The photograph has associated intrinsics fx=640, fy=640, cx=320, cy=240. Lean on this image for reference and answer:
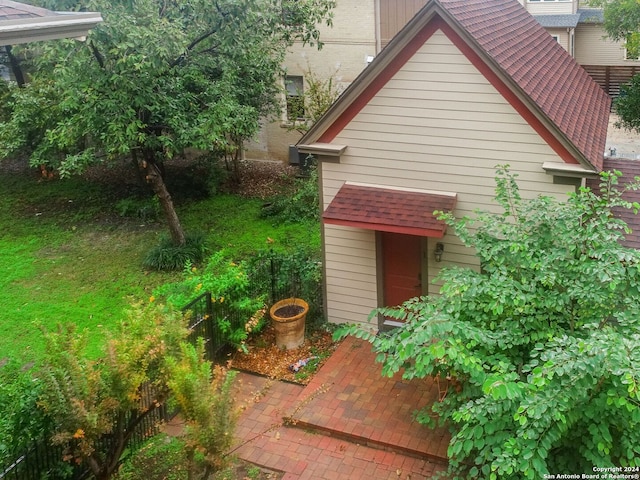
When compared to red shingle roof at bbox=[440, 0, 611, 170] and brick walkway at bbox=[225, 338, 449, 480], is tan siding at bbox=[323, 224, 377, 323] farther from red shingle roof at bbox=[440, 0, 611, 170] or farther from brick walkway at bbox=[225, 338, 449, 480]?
red shingle roof at bbox=[440, 0, 611, 170]

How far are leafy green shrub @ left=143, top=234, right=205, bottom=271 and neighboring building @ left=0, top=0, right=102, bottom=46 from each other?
691 centimetres

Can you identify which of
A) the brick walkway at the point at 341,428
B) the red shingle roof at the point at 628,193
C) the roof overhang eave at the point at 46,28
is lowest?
the brick walkway at the point at 341,428

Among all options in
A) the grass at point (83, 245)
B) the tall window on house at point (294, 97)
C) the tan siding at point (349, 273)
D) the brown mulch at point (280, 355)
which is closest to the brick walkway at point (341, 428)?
the brown mulch at point (280, 355)

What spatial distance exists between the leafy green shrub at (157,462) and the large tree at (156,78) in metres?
6.01

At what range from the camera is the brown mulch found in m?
10.8

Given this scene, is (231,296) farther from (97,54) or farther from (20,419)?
(97,54)

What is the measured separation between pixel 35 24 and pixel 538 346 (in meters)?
6.84

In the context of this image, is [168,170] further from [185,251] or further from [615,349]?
[615,349]

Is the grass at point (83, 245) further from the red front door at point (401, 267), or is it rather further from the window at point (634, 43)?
the window at point (634, 43)

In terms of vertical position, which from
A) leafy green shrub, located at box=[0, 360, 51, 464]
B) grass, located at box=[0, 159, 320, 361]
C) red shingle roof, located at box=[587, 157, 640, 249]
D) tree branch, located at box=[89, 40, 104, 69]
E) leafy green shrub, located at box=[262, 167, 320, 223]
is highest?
tree branch, located at box=[89, 40, 104, 69]

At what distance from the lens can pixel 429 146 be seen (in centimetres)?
1048

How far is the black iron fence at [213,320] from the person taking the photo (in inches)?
279

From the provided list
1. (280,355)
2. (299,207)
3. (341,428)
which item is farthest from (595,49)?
(341,428)

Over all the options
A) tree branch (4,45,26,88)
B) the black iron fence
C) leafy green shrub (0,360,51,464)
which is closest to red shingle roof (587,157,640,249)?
the black iron fence
